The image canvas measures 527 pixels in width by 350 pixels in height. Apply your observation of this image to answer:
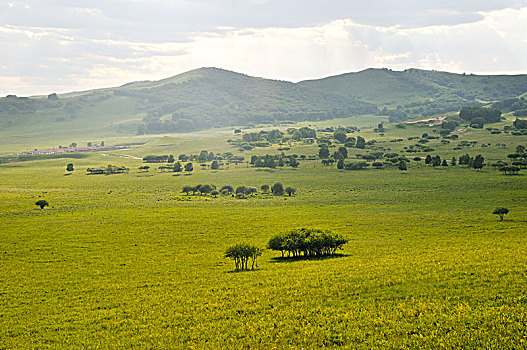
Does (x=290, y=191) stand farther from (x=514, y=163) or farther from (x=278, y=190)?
(x=514, y=163)

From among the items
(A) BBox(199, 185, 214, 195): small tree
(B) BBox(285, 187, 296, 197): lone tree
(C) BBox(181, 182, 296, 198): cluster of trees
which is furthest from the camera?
(A) BBox(199, 185, 214, 195): small tree

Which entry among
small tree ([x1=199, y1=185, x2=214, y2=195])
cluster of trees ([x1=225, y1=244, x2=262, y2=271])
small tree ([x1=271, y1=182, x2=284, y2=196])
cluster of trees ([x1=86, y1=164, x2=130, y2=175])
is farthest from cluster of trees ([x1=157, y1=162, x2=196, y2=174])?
cluster of trees ([x1=225, y1=244, x2=262, y2=271])

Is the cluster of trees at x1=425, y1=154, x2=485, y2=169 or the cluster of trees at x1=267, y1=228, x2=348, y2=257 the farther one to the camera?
the cluster of trees at x1=425, y1=154, x2=485, y2=169

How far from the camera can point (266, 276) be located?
4281cm

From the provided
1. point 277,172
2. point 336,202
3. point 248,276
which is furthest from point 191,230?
point 277,172

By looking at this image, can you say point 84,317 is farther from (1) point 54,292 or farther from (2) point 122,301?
(1) point 54,292

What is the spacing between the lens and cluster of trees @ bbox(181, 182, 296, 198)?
126062 mm

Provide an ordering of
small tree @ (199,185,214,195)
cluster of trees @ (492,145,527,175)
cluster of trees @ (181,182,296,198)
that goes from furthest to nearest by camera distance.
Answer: small tree @ (199,185,214,195) → cluster of trees @ (492,145,527,175) → cluster of trees @ (181,182,296,198)

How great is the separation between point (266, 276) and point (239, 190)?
86749mm

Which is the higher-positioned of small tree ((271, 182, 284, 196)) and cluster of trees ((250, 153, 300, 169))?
cluster of trees ((250, 153, 300, 169))

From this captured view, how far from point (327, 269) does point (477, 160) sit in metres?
125

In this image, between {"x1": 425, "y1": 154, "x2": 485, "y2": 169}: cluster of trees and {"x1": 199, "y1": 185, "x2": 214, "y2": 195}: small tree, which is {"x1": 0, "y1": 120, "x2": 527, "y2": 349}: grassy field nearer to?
{"x1": 199, "y1": 185, "x2": 214, "y2": 195}: small tree

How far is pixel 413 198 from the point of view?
105 metres

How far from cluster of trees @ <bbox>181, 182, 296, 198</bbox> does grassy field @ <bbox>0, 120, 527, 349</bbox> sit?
51.9ft
